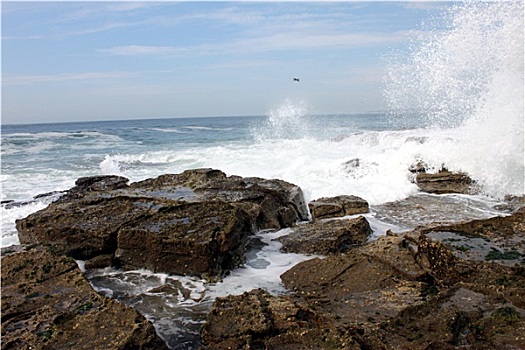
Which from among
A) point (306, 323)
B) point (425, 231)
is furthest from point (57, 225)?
point (425, 231)

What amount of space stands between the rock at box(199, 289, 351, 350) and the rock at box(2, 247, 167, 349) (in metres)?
0.41

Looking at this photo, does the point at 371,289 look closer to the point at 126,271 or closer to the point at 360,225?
the point at 360,225

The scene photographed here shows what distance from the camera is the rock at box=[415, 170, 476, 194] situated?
8750 millimetres

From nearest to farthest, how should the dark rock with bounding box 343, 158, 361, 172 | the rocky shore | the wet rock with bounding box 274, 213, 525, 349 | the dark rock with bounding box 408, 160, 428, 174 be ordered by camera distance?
1. the wet rock with bounding box 274, 213, 525, 349
2. the rocky shore
3. the dark rock with bounding box 408, 160, 428, 174
4. the dark rock with bounding box 343, 158, 361, 172

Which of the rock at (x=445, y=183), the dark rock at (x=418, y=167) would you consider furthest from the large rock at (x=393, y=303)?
the dark rock at (x=418, y=167)

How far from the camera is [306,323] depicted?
2957 mm

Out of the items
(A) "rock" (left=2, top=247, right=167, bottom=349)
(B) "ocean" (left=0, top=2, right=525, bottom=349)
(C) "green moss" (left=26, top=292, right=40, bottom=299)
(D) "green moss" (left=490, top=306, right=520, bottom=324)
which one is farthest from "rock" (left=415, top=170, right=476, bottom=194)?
(C) "green moss" (left=26, top=292, right=40, bottom=299)

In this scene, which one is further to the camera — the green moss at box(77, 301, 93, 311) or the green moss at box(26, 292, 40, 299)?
the green moss at box(26, 292, 40, 299)

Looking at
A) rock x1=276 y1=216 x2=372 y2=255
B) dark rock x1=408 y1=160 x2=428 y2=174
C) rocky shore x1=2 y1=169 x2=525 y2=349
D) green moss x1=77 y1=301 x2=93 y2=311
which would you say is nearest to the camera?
rocky shore x1=2 y1=169 x2=525 y2=349

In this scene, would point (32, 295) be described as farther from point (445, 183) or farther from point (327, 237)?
point (445, 183)

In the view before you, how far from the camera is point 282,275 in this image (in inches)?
171

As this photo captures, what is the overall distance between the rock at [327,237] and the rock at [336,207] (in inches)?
37.3

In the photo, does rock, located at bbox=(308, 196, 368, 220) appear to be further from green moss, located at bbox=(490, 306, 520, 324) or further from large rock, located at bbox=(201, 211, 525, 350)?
green moss, located at bbox=(490, 306, 520, 324)

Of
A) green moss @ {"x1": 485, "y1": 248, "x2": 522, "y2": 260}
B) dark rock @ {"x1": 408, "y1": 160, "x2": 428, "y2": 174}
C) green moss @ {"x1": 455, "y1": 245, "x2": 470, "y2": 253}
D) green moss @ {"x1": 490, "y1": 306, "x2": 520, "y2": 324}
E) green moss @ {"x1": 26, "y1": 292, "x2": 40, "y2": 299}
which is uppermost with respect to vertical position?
dark rock @ {"x1": 408, "y1": 160, "x2": 428, "y2": 174}
